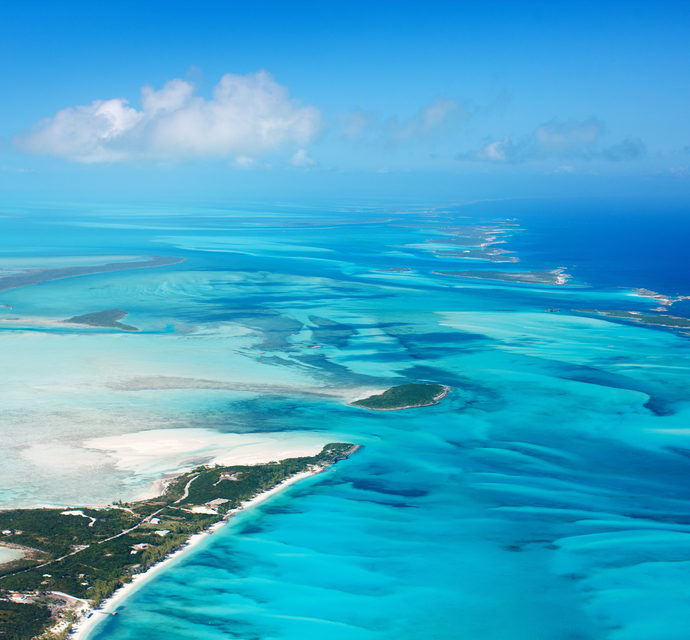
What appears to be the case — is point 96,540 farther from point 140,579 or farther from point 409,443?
point 409,443

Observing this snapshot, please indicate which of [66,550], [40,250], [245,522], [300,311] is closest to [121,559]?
[66,550]

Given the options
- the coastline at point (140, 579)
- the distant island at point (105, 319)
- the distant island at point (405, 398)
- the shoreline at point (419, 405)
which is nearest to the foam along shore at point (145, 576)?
the coastline at point (140, 579)

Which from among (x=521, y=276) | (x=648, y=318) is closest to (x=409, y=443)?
(x=648, y=318)

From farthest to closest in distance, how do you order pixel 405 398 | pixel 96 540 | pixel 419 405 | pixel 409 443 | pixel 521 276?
pixel 521 276 → pixel 405 398 → pixel 419 405 → pixel 409 443 → pixel 96 540

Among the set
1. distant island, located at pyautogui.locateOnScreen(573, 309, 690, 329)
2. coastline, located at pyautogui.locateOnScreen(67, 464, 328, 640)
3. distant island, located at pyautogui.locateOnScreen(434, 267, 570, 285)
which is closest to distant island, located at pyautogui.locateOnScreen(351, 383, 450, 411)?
coastline, located at pyautogui.locateOnScreen(67, 464, 328, 640)

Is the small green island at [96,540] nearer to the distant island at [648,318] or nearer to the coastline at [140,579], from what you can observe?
the coastline at [140,579]

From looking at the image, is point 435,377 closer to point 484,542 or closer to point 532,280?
point 484,542
